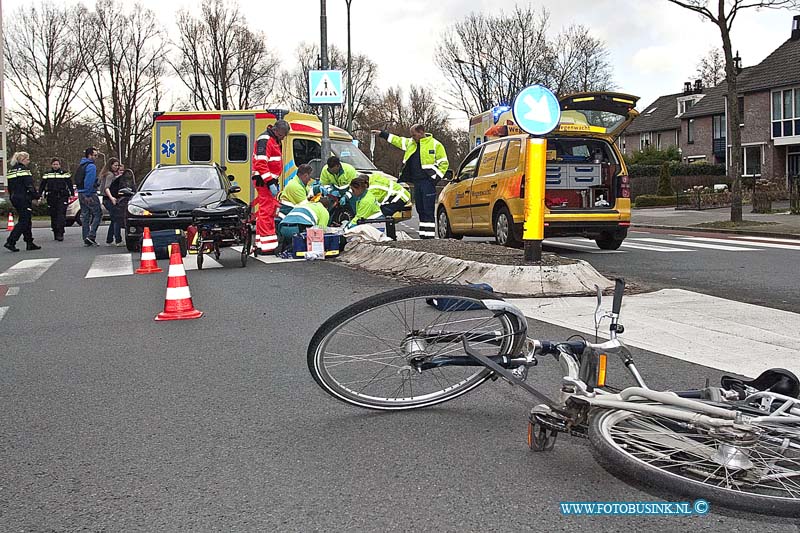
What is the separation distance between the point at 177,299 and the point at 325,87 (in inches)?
415

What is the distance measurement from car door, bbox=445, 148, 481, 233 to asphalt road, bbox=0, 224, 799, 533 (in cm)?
815

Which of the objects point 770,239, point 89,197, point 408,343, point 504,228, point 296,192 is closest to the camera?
point 408,343

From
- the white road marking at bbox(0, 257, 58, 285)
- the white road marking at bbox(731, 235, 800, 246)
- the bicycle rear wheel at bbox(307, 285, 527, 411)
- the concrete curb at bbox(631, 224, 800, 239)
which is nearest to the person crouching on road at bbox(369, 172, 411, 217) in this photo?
the white road marking at bbox(0, 257, 58, 285)

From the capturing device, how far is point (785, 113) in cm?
4531

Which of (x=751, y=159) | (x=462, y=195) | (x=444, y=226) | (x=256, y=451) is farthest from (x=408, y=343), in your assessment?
(x=751, y=159)

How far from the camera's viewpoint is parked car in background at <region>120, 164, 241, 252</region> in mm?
14062

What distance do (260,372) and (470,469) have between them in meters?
2.33

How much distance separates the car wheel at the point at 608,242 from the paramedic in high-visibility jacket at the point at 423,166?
299 centimetres

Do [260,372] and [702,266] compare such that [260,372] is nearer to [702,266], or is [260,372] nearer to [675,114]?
[702,266]

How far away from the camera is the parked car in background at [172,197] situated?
14062mm

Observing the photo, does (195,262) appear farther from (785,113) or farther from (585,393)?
(785,113)

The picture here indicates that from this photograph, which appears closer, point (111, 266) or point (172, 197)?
point (111, 266)

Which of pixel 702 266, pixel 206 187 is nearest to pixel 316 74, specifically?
pixel 206 187

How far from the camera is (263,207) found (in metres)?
13.4
